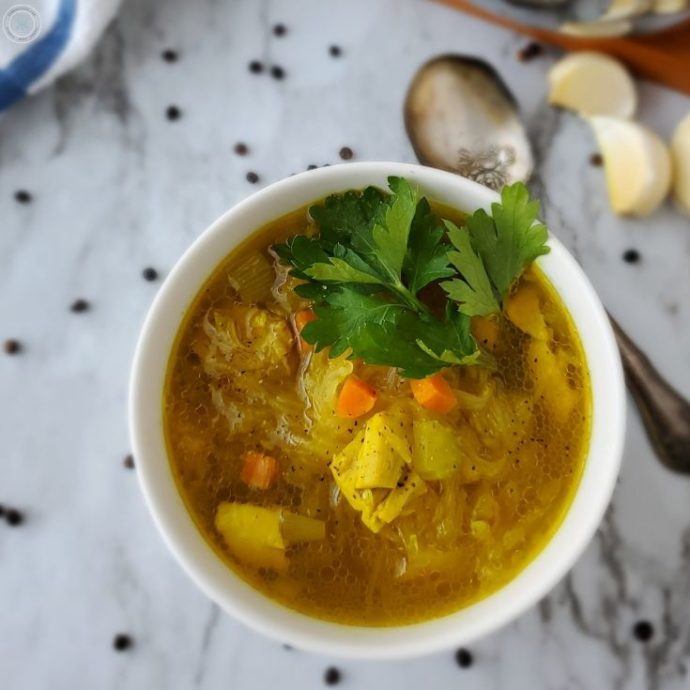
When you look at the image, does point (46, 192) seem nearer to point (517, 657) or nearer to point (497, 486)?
point (497, 486)

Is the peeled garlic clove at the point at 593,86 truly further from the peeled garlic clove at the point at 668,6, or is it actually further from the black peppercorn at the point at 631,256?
the black peppercorn at the point at 631,256

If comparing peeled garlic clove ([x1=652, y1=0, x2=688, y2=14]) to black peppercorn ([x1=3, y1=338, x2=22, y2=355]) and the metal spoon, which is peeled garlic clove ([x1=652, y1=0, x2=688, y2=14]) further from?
black peppercorn ([x1=3, y1=338, x2=22, y2=355])

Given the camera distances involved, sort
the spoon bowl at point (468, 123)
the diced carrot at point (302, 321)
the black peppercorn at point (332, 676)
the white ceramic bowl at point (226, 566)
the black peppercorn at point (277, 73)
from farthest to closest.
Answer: the black peppercorn at point (277, 73) < the spoon bowl at point (468, 123) < the black peppercorn at point (332, 676) < the diced carrot at point (302, 321) < the white ceramic bowl at point (226, 566)

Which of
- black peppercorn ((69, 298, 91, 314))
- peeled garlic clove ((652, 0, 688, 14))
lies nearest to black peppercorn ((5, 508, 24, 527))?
black peppercorn ((69, 298, 91, 314))

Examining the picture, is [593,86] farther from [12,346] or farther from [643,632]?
[12,346]

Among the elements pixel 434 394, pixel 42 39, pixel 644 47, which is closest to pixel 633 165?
pixel 644 47

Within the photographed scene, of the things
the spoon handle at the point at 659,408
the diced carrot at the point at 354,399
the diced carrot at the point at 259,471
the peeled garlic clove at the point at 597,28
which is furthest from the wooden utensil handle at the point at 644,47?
the diced carrot at the point at 259,471
